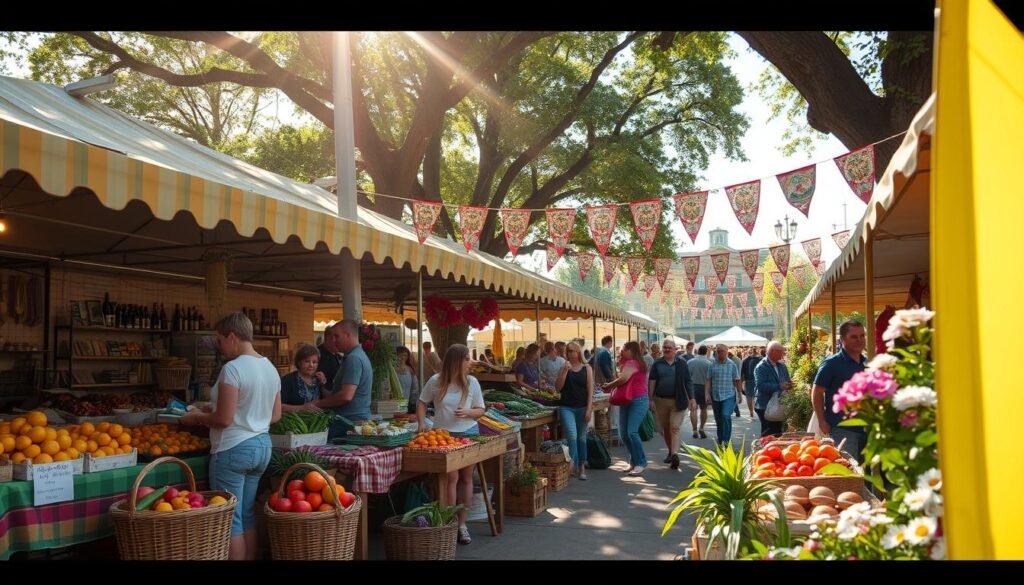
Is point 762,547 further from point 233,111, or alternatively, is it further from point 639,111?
point 233,111

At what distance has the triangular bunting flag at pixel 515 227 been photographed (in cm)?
1399

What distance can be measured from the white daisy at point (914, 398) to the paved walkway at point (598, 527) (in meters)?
4.11

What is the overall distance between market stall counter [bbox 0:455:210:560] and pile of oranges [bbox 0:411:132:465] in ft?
Answer: 0.56

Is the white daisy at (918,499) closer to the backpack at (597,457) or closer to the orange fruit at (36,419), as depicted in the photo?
the orange fruit at (36,419)

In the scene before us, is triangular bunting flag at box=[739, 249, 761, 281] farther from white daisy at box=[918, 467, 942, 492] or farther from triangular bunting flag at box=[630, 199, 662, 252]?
white daisy at box=[918, 467, 942, 492]

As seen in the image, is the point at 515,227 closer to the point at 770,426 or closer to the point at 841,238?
the point at 770,426

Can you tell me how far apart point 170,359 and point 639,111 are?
15062mm

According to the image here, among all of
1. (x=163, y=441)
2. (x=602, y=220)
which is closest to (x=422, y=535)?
(x=163, y=441)

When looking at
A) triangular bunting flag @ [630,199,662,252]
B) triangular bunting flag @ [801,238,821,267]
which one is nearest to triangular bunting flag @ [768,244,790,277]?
triangular bunting flag @ [801,238,821,267]

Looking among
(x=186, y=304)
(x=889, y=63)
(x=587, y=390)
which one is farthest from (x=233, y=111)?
(x=889, y=63)

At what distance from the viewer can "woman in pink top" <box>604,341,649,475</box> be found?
34.7 ft

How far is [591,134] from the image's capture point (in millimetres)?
20891

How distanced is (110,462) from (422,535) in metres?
2.37

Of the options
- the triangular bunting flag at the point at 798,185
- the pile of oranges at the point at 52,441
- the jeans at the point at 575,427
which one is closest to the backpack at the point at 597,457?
the jeans at the point at 575,427
